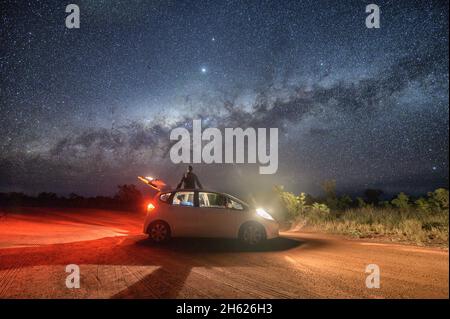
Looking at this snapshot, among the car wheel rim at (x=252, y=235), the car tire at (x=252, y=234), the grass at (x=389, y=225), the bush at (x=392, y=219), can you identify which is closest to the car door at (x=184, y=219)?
the car tire at (x=252, y=234)

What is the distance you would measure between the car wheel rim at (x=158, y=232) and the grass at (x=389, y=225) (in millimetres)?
7605

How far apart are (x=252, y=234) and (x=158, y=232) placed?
278 centimetres

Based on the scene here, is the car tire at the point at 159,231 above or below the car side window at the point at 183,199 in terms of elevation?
below

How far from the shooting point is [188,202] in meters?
9.57

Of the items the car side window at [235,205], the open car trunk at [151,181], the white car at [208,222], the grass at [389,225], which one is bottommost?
the grass at [389,225]

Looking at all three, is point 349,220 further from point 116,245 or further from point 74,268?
point 74,268

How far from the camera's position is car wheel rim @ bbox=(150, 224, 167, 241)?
365 inches

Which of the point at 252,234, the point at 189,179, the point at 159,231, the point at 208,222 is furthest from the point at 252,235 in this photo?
the point at 189,179

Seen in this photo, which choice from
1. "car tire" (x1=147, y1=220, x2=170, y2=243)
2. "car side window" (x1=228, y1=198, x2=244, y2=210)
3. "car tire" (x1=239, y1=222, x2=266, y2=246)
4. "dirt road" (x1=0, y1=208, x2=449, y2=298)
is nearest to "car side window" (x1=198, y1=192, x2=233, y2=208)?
"car side window" (x1=228, y1=198, x2=244, y2=210)

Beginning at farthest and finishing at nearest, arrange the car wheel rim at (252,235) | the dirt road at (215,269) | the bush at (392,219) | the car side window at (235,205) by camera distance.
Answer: the bush at (392,219)
the car side window at (235,205)
the car wheel rim at (252,235)
the dirt road at (215,269)

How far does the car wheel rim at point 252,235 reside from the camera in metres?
9.12

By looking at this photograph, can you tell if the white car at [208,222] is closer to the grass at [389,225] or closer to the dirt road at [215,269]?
the dirt road at [215,269]

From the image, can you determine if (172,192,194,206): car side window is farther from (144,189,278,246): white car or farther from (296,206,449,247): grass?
(296,206,449,247): grass
